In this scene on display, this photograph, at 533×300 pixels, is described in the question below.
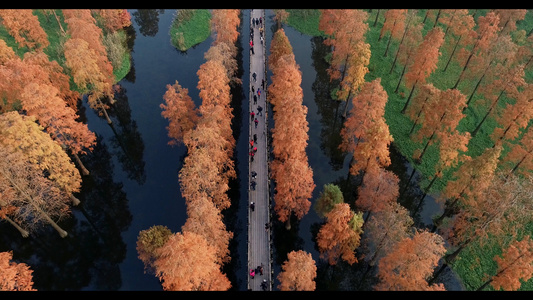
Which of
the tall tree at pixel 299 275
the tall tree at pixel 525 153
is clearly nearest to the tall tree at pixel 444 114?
the tall tree at pixel 525 153

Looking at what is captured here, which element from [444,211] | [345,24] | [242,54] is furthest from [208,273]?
[242,54]

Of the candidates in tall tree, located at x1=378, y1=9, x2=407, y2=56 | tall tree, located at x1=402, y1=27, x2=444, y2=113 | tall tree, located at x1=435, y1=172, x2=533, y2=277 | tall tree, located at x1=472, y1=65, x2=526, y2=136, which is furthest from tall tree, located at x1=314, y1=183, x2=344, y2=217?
tall tree, located at x1=378, y1=9, x2=407, y2=56

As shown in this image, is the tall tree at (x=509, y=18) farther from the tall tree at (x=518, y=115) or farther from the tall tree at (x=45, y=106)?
the tall tree at (x=45, y=106)

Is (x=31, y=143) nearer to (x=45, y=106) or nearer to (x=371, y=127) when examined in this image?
(x=45, y=106)

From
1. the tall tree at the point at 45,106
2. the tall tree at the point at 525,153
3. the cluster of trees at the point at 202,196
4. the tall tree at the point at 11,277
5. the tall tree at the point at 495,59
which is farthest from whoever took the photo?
the tall tree at the point at 495,59

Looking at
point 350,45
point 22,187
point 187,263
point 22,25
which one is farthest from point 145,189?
point 22,25

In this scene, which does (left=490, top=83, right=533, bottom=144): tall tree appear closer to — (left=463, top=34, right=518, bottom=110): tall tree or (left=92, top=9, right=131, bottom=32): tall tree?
(left=463, top=34, right=518, bottom=110): tall tree
